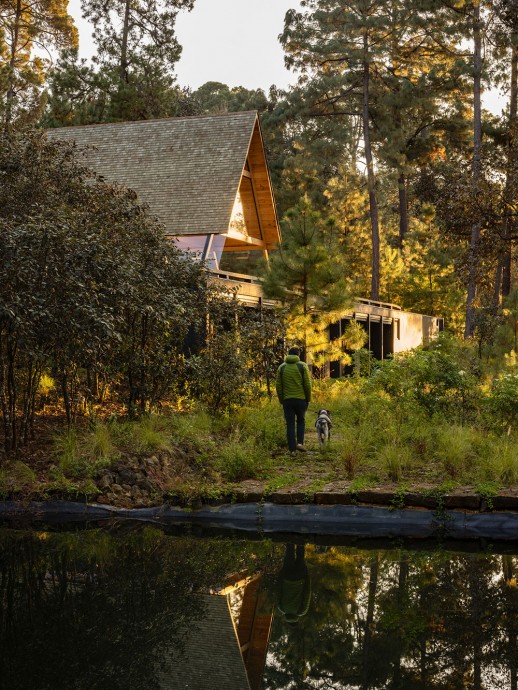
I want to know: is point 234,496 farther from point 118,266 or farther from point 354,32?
point 354,32

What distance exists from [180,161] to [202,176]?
4.31 feet

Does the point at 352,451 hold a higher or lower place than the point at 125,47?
lower

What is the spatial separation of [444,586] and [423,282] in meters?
33.1

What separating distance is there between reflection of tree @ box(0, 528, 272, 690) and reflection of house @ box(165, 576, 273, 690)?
11cm

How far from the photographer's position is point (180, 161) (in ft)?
83.6

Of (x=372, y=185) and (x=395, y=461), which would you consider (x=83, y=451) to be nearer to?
(x=395, y=461)

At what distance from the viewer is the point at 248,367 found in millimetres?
16844

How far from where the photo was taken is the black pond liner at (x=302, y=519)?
9.72 meters

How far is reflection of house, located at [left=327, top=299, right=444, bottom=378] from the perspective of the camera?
28766 millimetres

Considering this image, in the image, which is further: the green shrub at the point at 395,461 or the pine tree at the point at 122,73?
the pine tree at the point at 122,73

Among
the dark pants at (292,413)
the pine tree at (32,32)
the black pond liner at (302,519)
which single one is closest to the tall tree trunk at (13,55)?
the pine tree at (32,32)

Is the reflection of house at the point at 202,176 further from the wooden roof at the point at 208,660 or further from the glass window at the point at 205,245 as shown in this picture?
the wooden roof at the point at 208,660

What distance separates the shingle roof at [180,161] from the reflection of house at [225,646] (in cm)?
1657

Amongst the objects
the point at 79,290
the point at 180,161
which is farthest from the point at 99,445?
the point at 180,161
